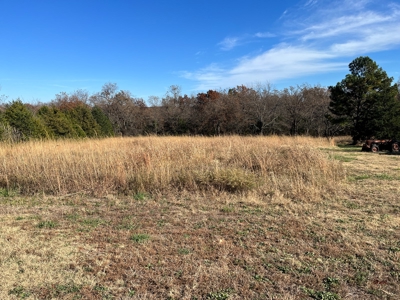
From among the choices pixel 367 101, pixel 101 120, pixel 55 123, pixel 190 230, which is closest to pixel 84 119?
pixel 101 120

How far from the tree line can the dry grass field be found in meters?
5.05

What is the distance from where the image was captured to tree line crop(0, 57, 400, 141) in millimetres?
15359

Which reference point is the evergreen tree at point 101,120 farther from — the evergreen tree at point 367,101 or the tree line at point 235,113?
the evergreen tree at point 367,101

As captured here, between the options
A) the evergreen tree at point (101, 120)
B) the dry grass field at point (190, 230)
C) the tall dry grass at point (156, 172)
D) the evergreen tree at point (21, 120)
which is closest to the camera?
the dry grass field at point (190, 230)

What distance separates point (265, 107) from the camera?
27469 millimetres

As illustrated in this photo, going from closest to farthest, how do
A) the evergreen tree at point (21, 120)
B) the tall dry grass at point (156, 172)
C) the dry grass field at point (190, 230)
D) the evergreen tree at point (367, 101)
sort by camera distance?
the dry grass field at point (190, 230), the tall dry grass at point (156, 172), the evergreen tree at point (21, 120), the evergreen tree at point (367, 101)

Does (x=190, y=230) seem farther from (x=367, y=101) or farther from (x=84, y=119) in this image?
(x=367, y=101)

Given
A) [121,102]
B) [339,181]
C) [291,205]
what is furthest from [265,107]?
[291,205]

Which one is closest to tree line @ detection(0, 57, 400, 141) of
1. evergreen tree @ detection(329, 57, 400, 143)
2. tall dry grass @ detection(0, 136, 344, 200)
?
evergreen tree @ detection(329, 57, 400, 143)

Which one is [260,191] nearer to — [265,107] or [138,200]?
[138,200]

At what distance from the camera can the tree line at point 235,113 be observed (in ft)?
50.4

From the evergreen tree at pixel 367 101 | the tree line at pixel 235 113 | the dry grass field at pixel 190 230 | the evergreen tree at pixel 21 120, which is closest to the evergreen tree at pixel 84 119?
the tree line at pixel 235 113

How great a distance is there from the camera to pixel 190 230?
11.9ft

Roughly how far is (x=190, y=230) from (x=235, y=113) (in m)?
25.2
